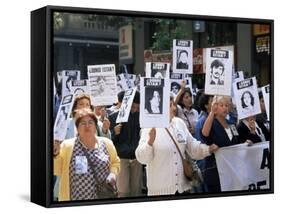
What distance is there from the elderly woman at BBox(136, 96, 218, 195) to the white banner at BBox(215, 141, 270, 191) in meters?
0.39

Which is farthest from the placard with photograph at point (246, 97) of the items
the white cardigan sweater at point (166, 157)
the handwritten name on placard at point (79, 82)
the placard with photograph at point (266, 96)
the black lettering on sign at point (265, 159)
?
the handwritten name on placard at point (79, 82)

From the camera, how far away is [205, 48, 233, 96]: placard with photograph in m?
8.86

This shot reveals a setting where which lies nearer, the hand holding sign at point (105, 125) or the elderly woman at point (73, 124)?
the elderly woman at point (73, 124)

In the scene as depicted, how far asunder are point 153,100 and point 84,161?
1.06 m

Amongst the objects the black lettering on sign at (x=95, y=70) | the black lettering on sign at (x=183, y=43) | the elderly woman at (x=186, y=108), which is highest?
the black lettering on sign at (x=183, y=43)

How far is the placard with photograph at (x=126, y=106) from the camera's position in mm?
8297

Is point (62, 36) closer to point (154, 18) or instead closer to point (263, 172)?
point (154, 18)

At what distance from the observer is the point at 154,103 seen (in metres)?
8.52

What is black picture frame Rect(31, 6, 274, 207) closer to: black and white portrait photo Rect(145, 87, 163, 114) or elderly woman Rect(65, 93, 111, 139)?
elderly woman Rect(65, 93, 111, 139)

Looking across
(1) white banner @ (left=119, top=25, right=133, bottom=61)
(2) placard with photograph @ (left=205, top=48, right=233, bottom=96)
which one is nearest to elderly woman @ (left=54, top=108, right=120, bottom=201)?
(1) white banner @ (left=119, top=25, right=133, bottom=61)

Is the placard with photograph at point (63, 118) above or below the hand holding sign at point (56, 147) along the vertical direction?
above

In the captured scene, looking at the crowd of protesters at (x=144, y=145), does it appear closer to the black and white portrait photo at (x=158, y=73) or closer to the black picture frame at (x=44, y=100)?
the black picture frame at (x=44, y=100)

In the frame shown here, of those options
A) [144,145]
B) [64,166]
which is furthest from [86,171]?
[144,145]

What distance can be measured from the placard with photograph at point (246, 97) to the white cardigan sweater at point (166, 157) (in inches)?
29.1
